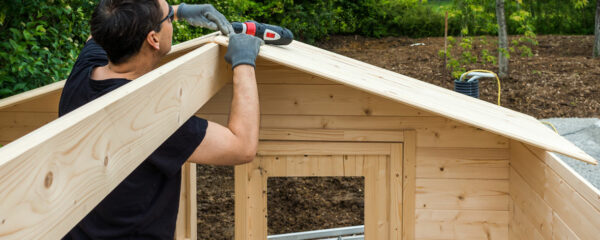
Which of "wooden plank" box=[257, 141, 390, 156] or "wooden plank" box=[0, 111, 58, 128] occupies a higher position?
"wooden plank" box=[0, 111, 58, 128]

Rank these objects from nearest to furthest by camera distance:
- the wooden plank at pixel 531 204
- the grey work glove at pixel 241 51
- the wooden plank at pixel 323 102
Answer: the grey work glove at pixel 241 51 < the wooden plank at pixel 531 204 < the wooden plank at pixel 323 102

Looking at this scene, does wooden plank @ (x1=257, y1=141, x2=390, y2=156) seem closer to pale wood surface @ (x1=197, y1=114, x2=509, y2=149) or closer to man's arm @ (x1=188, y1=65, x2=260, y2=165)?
pale wood surface @ (x1=197, y1=114, x2=509, y2=149)

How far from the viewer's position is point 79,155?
1104mm

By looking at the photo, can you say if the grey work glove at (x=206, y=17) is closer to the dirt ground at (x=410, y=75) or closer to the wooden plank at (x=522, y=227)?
the wooden plank at (x=522, y=227)

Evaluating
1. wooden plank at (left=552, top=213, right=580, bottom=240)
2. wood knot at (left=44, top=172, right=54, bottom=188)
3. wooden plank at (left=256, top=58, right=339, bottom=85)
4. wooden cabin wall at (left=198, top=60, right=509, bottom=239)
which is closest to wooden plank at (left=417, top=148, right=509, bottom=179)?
wooden cabin wall at (left=198, top=60, right=509, bottom=239)

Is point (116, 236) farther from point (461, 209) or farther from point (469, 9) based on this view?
point (469, 9)

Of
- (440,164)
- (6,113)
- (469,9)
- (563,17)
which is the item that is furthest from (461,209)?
(563,17)

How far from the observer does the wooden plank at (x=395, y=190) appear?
11.6 ft

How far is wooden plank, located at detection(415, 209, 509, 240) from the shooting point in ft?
11.6

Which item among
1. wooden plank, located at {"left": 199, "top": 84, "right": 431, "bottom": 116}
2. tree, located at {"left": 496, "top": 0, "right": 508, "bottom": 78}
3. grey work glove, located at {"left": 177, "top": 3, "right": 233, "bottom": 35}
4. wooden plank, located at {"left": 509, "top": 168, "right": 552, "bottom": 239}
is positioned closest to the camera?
wooden plank, located at {"left": 509, "top": 168, "right": 552, "bottom": 239}

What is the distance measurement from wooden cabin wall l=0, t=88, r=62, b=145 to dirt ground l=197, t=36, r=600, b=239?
3.29 meters

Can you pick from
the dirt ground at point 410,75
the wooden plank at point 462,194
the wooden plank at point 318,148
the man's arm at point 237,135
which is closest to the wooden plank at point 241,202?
the wooden plank at point 318,148

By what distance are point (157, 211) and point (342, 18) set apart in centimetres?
1440

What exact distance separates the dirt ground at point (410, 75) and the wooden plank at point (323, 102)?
336cm
